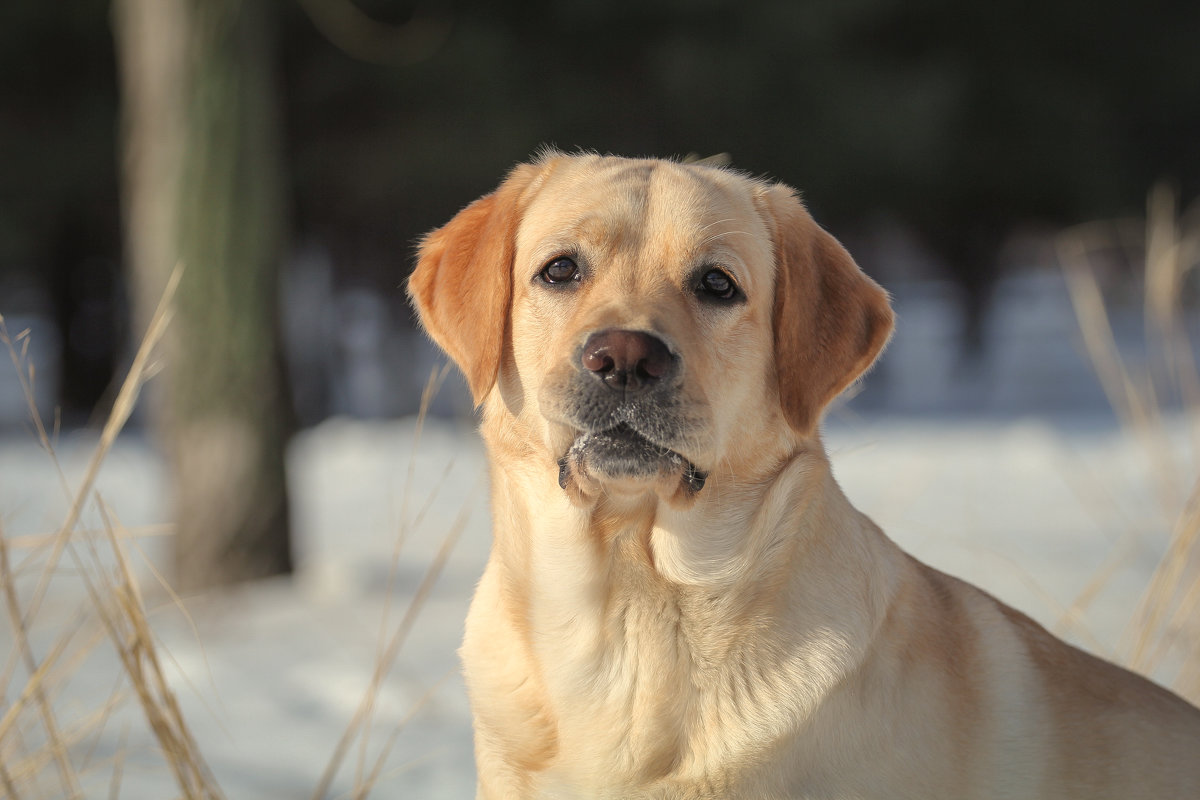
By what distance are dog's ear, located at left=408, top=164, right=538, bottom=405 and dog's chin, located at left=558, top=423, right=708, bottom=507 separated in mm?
312

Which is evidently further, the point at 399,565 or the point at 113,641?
the point at 399,565

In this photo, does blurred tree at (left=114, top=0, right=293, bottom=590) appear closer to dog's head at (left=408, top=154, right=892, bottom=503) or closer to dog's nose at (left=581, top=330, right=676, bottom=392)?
dog's head at (left=408, top=154, right=892, bottom=503)

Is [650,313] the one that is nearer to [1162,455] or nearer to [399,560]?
[1162,455]

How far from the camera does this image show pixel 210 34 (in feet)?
18.1

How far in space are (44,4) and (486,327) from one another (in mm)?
11315

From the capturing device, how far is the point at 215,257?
5.57 m

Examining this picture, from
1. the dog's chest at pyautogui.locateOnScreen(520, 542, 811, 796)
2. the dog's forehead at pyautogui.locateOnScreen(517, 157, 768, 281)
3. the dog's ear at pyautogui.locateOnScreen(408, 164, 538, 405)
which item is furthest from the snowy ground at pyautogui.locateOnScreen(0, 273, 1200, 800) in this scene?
the dog's forehead at pyautogui.locateOnScreen(517, 157, 768, 281)

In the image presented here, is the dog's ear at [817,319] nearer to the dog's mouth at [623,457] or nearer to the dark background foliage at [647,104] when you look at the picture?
the dog's mouth at [623,457]

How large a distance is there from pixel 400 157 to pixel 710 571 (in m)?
11.4

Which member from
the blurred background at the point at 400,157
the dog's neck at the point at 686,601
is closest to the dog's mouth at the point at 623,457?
the dog's neck at the point at 686,601

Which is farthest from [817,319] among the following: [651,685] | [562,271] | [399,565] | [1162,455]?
[399,565]

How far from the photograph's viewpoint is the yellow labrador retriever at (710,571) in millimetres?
1988

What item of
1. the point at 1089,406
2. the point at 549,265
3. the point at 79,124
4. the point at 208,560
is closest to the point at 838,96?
the point at 1089,406

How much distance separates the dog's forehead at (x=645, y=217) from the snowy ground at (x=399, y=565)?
64cm
